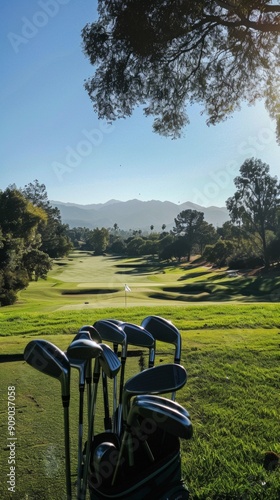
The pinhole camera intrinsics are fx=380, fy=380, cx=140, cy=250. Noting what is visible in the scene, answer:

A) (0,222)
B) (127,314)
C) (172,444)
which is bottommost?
(127,314)

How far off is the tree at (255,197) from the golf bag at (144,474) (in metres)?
33.6

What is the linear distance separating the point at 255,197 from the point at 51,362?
1364 inches

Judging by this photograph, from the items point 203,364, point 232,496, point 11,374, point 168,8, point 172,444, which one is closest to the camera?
point 172,444

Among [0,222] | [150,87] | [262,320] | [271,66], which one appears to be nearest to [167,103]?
[150,87]

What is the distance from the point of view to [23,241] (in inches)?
1186

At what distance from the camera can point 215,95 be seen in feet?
23.8

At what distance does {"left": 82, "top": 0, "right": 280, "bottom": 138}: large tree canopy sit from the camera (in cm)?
503

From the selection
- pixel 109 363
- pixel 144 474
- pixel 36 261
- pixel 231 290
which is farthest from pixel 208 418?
pixel 36 261

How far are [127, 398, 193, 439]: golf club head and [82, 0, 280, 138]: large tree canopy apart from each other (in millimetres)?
4884

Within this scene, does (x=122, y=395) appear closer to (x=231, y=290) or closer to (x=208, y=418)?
(x=208, y=418)

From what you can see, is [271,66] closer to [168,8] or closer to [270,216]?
[168,8]

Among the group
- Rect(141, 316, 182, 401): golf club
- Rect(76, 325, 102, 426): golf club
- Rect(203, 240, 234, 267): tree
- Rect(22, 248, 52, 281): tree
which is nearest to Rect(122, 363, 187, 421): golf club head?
Rect(76, 325, 102, 426): golf club

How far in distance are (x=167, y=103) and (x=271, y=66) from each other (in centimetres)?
194

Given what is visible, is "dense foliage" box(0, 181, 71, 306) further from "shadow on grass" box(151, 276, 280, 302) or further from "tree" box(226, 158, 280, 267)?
"tree" box(226, 158, 280, 267)
